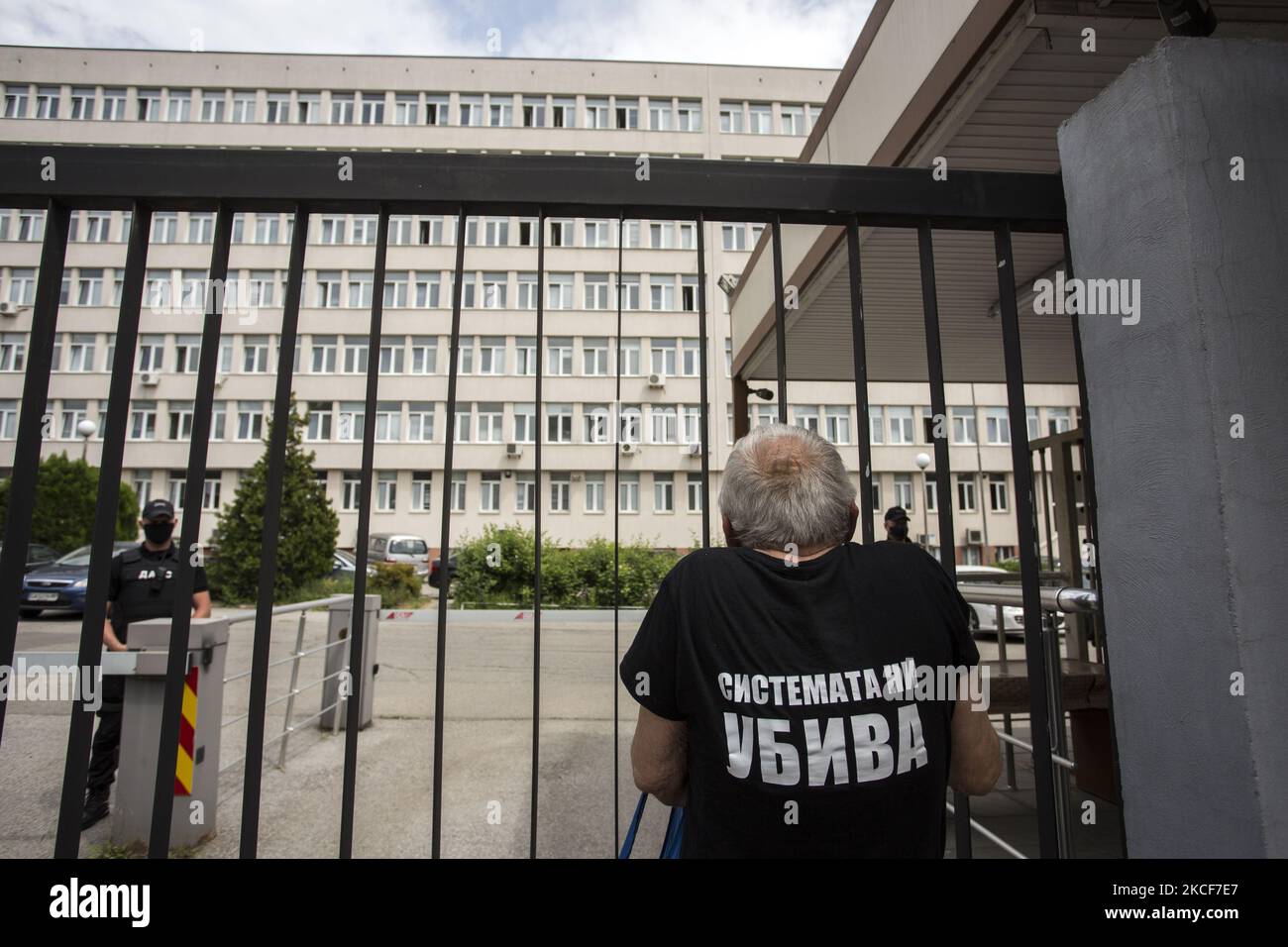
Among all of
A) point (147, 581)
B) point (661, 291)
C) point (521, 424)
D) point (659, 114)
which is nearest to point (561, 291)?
point (661, 291)

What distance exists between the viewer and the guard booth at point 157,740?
3.82 metres

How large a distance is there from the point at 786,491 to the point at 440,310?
35336 millimetres

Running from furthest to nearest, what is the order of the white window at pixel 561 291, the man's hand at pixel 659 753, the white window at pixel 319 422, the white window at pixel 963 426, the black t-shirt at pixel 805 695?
the white window at pixel 963 426 < the white window at pixel 561 291 < the white window at pixel 319 422 < the man's hand at pixel 659 753 < the black t-shirt at pixel 805 695

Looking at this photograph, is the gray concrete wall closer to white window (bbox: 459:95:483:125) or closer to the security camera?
the security camera

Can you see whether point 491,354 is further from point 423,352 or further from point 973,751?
point 973,751

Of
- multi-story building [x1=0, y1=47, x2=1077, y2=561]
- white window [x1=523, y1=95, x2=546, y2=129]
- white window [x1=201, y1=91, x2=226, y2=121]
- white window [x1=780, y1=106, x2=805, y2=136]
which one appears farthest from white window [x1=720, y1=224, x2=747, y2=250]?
white window [x1=201, y1=91, x2=226, y2=121]

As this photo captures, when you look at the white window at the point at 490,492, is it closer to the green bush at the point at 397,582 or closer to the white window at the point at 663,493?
the white window at the point at 663,493

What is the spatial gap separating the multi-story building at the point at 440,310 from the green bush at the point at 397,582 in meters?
11.6

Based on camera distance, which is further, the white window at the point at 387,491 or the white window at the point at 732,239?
the white window at the point at 732,239

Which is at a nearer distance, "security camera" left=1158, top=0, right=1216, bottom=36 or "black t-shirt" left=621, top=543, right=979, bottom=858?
"black t-shirt" left=621, top=543, right=979, bottom=858

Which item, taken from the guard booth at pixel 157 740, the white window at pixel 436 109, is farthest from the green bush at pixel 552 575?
the white window at pixel 436 109

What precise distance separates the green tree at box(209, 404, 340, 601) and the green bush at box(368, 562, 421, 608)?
7.37 feet

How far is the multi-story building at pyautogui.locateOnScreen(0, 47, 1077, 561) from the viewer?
108ft

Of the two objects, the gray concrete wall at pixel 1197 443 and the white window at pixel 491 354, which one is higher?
the white window at pixel 491 354
